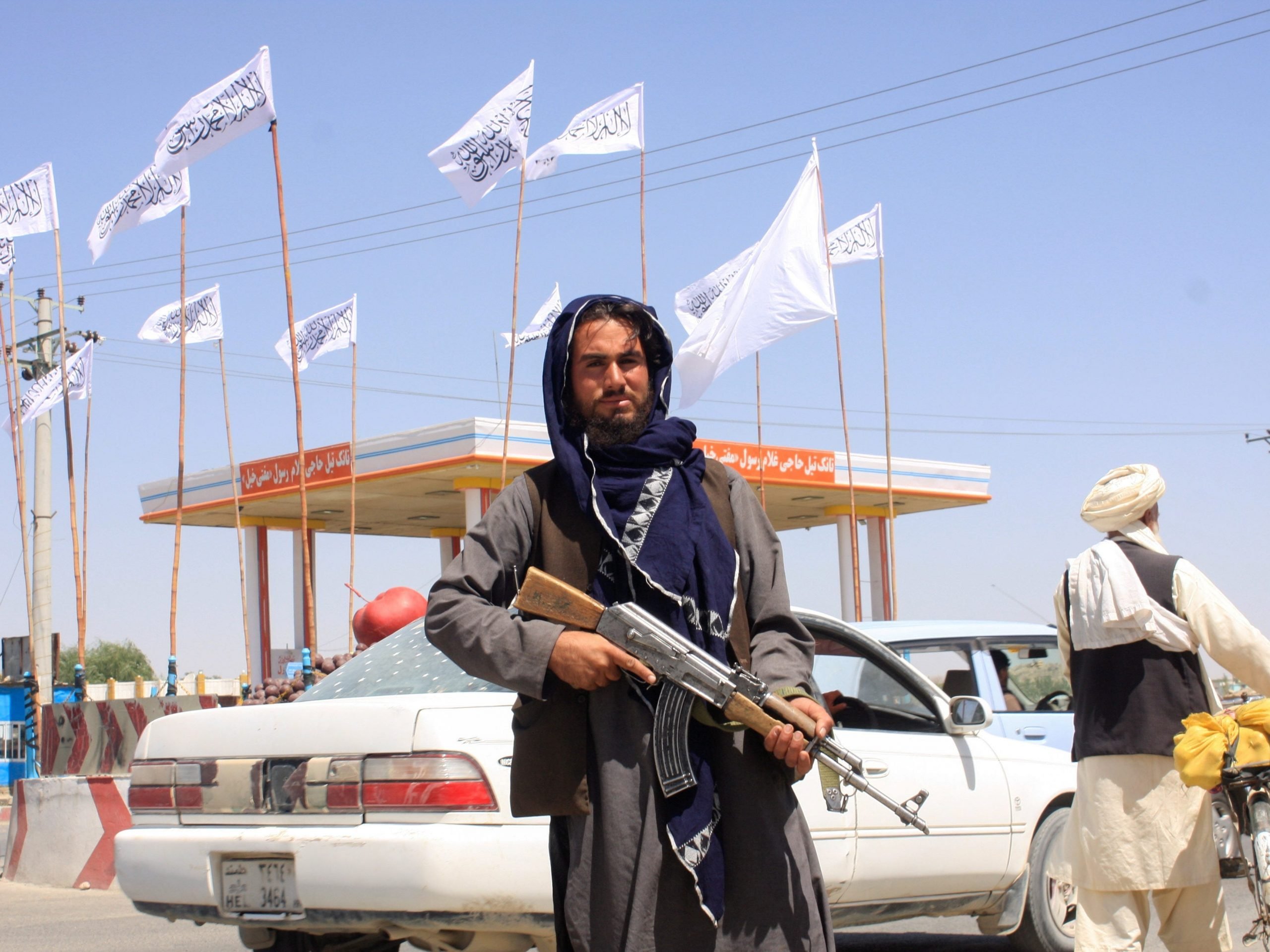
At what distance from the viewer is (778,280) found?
13.8 m

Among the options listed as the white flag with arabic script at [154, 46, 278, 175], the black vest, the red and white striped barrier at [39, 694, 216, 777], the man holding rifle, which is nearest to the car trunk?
the man holding rifle

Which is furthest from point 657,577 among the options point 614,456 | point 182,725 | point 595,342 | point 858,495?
point 858,495

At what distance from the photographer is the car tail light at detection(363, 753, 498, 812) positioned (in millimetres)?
3994

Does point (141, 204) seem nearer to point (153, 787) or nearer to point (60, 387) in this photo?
point (60, 387)

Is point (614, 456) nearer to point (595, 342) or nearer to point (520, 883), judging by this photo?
point (595, 342)

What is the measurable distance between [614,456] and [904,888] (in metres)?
2.92

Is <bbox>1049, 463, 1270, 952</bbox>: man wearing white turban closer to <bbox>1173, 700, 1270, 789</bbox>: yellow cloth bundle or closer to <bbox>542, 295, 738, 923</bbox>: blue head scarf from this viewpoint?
<bbox>1173, 700, 1270, 789</bbox>: yellow cloth bundle

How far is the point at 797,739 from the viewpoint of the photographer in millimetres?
2553

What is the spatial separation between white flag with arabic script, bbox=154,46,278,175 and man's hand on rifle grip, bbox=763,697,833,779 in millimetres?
12613

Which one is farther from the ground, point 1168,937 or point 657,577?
point 657,577

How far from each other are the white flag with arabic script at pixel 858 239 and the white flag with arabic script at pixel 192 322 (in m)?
8.35

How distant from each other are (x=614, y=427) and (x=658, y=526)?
25cm

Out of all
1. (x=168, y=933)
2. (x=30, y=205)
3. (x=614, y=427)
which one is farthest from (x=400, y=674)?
(x=30, y=205)

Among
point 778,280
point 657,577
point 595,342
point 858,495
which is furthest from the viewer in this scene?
point 858,495
